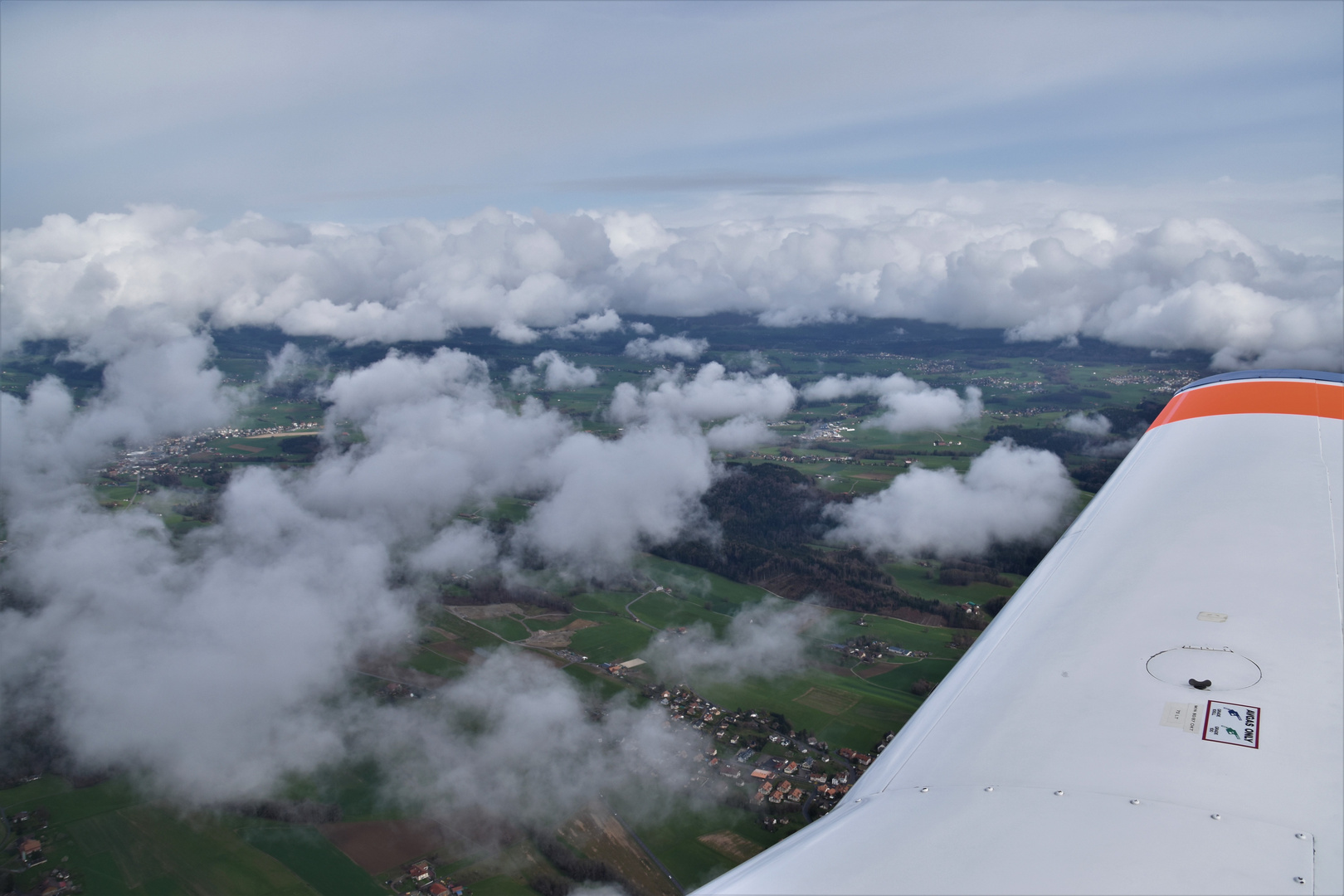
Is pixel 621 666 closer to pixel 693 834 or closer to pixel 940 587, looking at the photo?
pixel 693 834

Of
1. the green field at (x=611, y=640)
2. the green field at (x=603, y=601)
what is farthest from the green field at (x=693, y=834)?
the green field at (x=603, y=601)

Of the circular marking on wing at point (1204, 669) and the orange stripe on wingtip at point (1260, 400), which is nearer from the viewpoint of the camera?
the circular marking on wing at point (1204, 669)

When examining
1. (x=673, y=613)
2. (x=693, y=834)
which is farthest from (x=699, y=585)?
(x=693, y=834)

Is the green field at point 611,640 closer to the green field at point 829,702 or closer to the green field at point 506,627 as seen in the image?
the green field at point 506,627

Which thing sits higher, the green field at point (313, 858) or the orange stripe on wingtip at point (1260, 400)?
the orange stripe on wingtip at point (1260, 400)

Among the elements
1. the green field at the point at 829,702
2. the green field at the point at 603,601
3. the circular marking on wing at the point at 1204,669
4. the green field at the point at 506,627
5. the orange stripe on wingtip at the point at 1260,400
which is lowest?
the green field at the point at 603,601

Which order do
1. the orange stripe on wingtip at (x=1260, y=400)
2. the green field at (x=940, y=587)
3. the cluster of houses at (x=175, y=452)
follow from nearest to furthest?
1. the orange stripe on wingtip at (x=1260, y=400)
2. the green field at (x=940, y=587)
3. the cluster of houses at (x=175, y=452)

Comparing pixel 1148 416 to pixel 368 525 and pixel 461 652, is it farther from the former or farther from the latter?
pixel 368 525

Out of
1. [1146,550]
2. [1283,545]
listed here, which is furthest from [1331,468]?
[1146,550]
